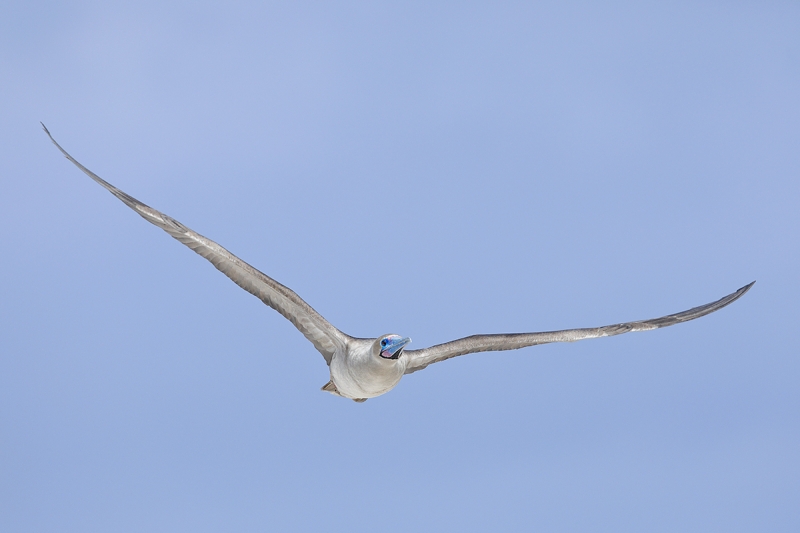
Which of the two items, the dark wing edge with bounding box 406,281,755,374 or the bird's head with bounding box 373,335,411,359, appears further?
the dark wing edge with bounding box 406,281,755,374

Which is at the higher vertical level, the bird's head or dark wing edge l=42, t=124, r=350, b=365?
dark wing edge l=42, t=124, r=350, b=365

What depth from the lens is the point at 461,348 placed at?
23641 millimetres

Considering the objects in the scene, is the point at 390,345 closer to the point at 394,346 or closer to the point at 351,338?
the point at 394,346

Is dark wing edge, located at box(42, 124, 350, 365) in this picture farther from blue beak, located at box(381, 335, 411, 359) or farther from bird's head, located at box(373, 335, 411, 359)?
blue beak, located at box(381, 335, 411, 359)

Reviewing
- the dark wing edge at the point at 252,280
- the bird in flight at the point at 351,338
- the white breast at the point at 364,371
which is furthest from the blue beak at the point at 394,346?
the dark wing edge at the point at 252,280

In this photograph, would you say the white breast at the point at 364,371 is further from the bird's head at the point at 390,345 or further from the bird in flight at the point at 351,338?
the bird's head at the point at 390,345

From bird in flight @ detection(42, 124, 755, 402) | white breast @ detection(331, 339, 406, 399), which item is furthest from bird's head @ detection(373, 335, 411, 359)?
white breast @ detection(331, 339, 406, 399)

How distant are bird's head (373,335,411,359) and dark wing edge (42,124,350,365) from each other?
1559 millimetres

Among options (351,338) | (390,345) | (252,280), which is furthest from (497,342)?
(252,280)

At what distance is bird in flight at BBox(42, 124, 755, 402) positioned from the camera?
21.2 meters

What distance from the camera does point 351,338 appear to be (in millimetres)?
22844

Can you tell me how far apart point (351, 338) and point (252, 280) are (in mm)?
2496

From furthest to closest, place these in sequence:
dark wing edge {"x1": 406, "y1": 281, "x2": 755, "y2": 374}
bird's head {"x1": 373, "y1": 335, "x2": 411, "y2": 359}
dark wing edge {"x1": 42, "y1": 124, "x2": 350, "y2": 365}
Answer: dark wing edge {"x1": 406, "y1": 281, "x2": 755, "y2": 374}
bird's head {"x1": 373, "y1": 335, "x2": 411, "y2": 359}
dark wing edge {"x1": 42, "y1": 124, "x2": 350, "y2": 365}

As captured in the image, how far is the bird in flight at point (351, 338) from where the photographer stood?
21234 millimetres
